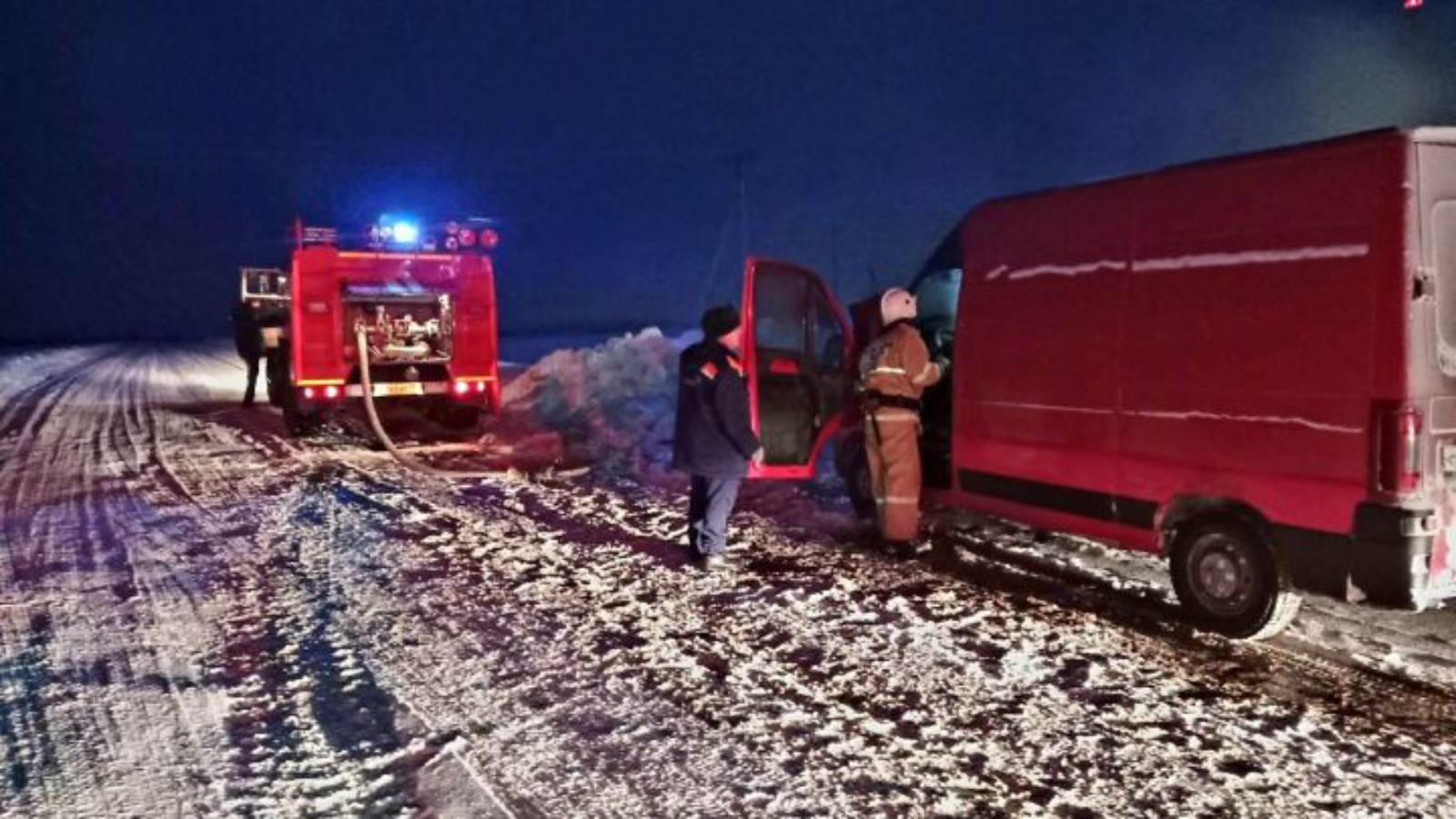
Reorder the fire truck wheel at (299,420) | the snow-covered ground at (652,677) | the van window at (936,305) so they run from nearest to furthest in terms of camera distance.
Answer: the snow-covered ground at (652,677) → the van window at (936,305) → the fire truck wheel at (299,420)

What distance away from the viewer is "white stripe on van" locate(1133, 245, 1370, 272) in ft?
16.1

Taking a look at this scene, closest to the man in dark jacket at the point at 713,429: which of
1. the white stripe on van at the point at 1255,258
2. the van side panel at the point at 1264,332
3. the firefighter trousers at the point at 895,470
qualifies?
the firefighter trousers at the point at 895,470

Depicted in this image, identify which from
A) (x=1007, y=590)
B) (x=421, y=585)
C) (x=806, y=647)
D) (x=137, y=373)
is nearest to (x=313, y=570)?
(x=421, y=585)

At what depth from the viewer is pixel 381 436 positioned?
502 inches

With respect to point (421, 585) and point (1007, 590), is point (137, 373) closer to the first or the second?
point (421, 585)

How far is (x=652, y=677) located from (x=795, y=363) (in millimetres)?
3948

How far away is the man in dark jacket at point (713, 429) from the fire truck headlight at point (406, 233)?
8.34m

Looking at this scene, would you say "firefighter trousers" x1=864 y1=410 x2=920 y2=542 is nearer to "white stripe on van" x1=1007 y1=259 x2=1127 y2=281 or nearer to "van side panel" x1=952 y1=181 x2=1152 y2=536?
"van side panel" x1=952 y1=181 x2=1152 y2=536

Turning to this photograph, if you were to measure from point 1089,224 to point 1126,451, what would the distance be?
129 cm

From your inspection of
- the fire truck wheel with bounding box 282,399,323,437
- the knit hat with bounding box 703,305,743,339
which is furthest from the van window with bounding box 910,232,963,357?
the fire truck wheel with bounding box 282,399,323,437

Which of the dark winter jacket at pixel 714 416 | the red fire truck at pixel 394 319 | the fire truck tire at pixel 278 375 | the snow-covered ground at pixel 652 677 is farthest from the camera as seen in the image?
the fire truck tire at pixel 278 375

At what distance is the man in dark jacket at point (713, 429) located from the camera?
22.8 ft

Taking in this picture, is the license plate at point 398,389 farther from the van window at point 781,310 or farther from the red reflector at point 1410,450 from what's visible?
the red reflector at point 1410,450

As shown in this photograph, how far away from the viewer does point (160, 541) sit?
8.04 meters
